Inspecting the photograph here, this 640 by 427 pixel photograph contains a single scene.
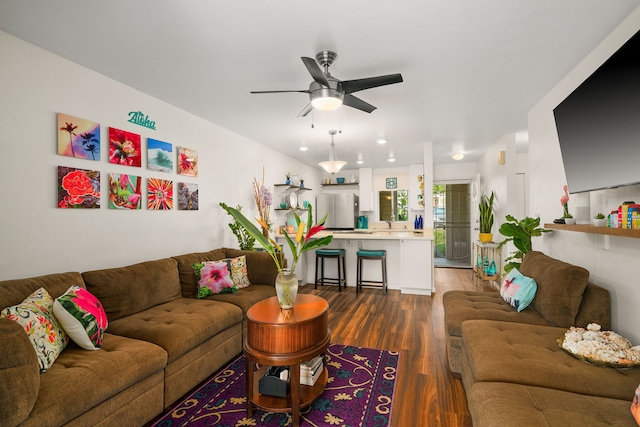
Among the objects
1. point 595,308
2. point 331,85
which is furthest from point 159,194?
point 595,308

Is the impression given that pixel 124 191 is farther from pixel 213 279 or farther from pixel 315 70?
pixel 315 70

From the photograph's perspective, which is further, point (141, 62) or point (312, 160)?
point (312, 160)

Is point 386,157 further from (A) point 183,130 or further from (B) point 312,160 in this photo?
(A) point 183,130

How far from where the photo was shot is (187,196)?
3652 mm

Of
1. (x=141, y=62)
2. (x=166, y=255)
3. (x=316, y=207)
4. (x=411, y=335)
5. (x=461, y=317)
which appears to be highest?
(x=141, y=62)

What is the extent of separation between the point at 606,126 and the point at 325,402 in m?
2.47

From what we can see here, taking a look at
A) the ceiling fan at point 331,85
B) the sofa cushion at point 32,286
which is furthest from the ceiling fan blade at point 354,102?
the sofa cushion at point 32,286

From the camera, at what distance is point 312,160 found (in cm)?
702

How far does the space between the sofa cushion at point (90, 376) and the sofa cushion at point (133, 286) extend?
41 cm

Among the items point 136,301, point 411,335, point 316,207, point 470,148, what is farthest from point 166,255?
point 470,148

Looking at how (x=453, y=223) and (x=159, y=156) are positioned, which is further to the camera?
(x=453, y=223)

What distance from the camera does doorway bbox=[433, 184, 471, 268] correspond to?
763cm

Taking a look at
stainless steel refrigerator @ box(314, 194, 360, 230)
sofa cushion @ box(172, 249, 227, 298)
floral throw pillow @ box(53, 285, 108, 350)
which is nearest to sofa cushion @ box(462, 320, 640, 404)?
floral throw pillow @ box(53, 285, 108, 350)

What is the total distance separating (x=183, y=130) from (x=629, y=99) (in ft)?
12.6
